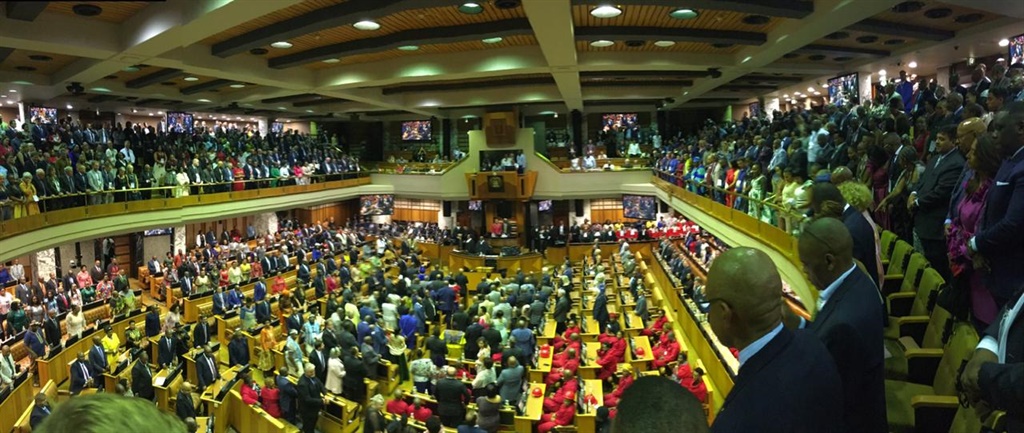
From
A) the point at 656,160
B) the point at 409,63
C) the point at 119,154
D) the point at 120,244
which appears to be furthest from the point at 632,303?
the point at 120,244

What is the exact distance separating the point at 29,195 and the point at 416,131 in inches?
835

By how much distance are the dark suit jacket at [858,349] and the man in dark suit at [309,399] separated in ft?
25.8

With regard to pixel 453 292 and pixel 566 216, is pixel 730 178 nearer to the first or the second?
pixel 453 292

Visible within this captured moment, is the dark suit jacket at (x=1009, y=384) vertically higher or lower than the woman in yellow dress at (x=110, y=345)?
higher

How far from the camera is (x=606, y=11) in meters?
10.2

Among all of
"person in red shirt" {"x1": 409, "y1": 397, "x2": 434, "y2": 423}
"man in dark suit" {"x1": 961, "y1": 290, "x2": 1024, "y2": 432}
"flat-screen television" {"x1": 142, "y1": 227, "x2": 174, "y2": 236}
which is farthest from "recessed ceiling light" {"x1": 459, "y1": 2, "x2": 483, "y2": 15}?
"flat-screen television" {"x1": 142, "y1": 227, "x2": 174, "y2": 236}

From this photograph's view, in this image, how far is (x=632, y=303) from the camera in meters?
14.7

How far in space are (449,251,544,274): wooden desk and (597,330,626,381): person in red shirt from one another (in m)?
10.1

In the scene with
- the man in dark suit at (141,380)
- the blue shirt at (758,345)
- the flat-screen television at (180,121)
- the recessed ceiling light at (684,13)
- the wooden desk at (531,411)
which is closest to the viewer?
the blue shirt at (758,345)

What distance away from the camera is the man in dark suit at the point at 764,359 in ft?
6.13

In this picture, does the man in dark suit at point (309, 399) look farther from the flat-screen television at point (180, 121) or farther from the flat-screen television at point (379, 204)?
the flat-screen television at point (180, 121)

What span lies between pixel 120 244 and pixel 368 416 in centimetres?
1764

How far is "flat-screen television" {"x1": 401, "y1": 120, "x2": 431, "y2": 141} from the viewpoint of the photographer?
3231 cm

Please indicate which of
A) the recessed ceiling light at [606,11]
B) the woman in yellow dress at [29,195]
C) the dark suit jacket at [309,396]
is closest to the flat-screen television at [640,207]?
the recessed ceiling light at [606,11]
